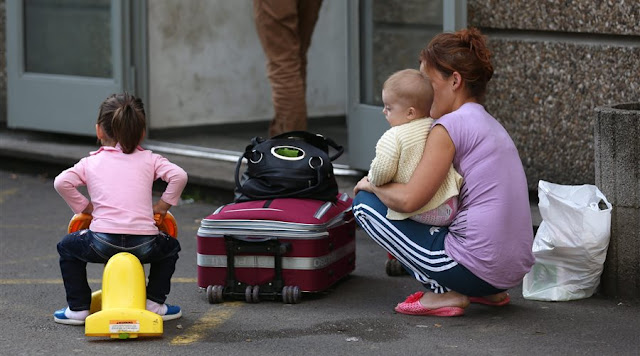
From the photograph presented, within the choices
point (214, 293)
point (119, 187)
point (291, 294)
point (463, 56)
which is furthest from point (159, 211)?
point (463, 56)

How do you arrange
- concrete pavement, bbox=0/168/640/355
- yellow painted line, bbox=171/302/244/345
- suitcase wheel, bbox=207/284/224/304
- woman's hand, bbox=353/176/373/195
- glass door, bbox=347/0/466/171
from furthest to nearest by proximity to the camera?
glass door, bbox=347/0/466/171
suitcase wheel, bbox=207/284/224/304
woman's hand, bbox=353/176/373/195
yellow painted line, bbox=171/302/244/345
concrete pavement, bbox=0/168/640/355

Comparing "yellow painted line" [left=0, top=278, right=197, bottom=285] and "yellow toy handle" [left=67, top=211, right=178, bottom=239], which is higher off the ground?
"yellow toy handle" [left=67, top=211, right=178, bottom=239]

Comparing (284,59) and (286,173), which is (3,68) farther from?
(286,173)

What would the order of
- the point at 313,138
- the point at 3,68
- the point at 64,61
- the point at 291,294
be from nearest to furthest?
the point at 291,294 < the point at 313,138 < the point at 64,61 < the point at 3,68

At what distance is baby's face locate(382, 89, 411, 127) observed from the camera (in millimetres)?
4984

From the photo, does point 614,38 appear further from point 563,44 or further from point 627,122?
point 627,122

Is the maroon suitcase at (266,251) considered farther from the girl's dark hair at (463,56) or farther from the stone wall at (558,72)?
the stone wall at (558,72)

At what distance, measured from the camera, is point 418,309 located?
5.05 meters

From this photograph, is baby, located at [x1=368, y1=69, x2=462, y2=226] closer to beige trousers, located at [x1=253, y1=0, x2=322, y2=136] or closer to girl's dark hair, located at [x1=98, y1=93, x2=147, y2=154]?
girl's dark hair, located at [x1=98, y1=93, x2=147, y2=154]

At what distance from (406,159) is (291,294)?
835 mm

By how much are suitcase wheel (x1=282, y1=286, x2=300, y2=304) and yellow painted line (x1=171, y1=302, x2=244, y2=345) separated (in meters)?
0.21

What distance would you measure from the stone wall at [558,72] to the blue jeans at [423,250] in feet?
5.88

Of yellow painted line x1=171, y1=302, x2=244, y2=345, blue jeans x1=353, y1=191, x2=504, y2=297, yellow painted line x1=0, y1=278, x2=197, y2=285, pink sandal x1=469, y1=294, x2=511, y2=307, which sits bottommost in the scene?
yellow painted line x1=171, y1=302, x2=244, y2=345

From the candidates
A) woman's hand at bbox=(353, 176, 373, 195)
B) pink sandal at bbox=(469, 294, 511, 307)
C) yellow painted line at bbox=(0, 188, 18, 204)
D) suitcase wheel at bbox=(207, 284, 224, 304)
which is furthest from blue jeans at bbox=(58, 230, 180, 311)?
yellow painted line at bbox=(0, 188, 18, 204)
